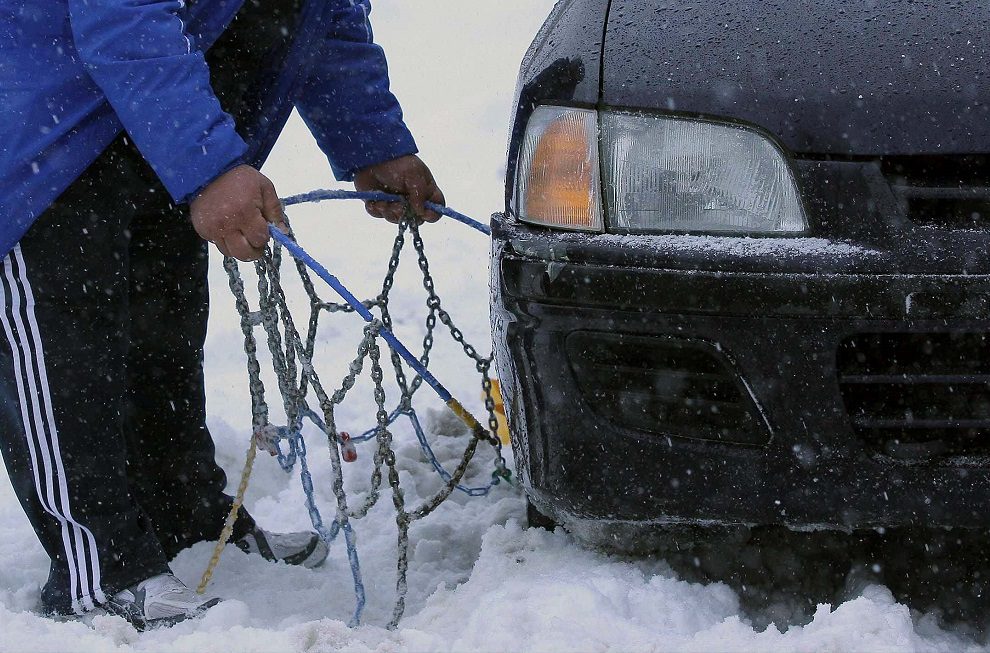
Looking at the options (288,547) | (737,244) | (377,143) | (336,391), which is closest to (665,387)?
(737,244)

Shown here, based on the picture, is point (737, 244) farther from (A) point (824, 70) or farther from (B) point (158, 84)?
(B) point (158, 84)

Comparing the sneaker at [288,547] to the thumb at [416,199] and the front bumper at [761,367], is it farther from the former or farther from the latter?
the front bumper at [761,367]

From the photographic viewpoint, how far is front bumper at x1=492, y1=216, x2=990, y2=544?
5.45ft

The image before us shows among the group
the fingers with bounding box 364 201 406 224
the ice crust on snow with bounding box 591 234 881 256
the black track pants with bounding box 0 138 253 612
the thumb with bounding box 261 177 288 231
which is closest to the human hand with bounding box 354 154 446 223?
the fingers with bounding box 364 201 406 224

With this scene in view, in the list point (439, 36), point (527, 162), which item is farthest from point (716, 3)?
point (439, 36)

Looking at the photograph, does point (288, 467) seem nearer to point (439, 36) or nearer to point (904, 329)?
point (904, 329)

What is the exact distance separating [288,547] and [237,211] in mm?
1067

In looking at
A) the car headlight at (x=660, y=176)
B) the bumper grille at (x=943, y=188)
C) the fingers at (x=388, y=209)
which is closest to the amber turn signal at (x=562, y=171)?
the car headlight at (x=660, y=176)

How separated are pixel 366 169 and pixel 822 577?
146 cm

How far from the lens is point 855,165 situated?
1688 millimetres

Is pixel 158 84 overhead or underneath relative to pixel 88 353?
overhead

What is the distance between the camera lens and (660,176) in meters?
1.80

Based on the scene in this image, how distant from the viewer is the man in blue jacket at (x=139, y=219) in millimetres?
1922

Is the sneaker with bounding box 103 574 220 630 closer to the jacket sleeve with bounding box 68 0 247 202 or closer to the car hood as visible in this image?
the jacket sleeve with bounding box 68 0 247 202
